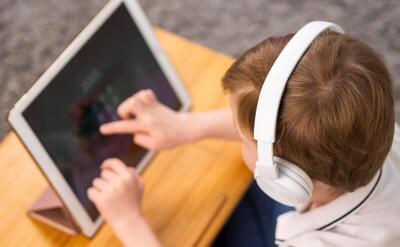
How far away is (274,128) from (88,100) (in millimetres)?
380

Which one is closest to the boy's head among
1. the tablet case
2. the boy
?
the boy

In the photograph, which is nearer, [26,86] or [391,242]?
[391,242]

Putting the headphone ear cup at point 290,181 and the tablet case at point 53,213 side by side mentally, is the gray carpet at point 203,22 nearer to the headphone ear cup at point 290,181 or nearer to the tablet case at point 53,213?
the tablet case at point 53,213

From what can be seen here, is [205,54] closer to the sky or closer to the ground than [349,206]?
closer to the sky

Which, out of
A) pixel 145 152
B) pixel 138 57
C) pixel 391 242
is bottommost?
pixel 391 242

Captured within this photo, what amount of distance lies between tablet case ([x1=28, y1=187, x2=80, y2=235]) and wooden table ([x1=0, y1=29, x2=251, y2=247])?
2 cm

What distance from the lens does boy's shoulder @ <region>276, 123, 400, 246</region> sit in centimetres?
84

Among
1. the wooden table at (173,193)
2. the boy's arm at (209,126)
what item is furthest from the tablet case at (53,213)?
the boy's arm at (209,126)

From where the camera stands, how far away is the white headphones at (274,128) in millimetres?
679

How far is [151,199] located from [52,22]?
111 centimetres

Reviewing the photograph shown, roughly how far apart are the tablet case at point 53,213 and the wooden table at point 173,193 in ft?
0.05

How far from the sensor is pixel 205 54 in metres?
1.19

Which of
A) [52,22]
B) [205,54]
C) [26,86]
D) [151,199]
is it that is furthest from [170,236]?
[52,22]

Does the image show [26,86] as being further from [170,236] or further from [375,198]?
[375,198]
